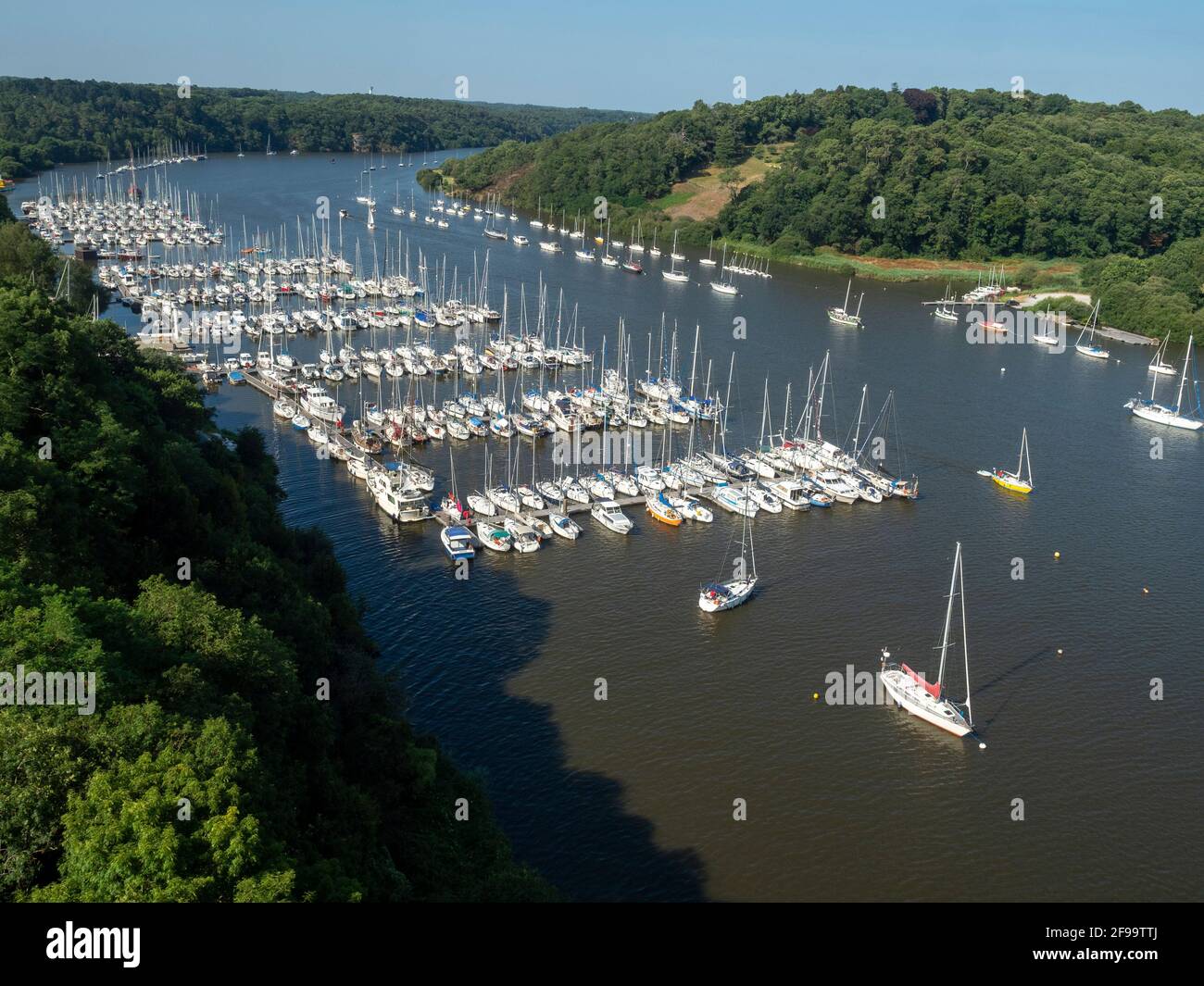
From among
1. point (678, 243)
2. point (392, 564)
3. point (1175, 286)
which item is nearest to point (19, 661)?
point (392, 564)

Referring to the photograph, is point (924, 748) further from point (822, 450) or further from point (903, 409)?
point (903, 409)

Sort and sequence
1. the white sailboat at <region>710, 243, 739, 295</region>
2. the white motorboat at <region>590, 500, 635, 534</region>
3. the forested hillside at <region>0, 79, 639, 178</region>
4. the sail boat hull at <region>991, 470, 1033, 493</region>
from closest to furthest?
the white motorboat at <region>590, 500, 635, 534</region>, the sail boat hull at <region>991, 470, 1033, 493</region>, the white sailboat at <region>710, 243, 739, 295</region>, the forested hillside at <region>0, 79, 639, 178</region>

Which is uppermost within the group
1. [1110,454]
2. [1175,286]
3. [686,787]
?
[1175,286]

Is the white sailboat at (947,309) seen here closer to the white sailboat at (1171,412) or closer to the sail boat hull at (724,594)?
the white sailboat at (1171,412)

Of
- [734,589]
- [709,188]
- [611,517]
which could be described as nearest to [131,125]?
[709,188]

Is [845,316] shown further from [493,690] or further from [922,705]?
[493,690]

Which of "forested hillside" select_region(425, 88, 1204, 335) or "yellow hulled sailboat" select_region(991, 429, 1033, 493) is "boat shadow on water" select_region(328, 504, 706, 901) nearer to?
"yellow hulled sailboat" select_region(991, 429, 1033, 493)

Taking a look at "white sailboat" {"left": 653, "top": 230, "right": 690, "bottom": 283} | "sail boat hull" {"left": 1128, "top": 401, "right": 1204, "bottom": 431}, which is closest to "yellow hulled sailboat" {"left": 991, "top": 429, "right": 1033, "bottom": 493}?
"sail boat hull" {"left": 1128, "top": 401, "right": 1204, "bottom": 431}
